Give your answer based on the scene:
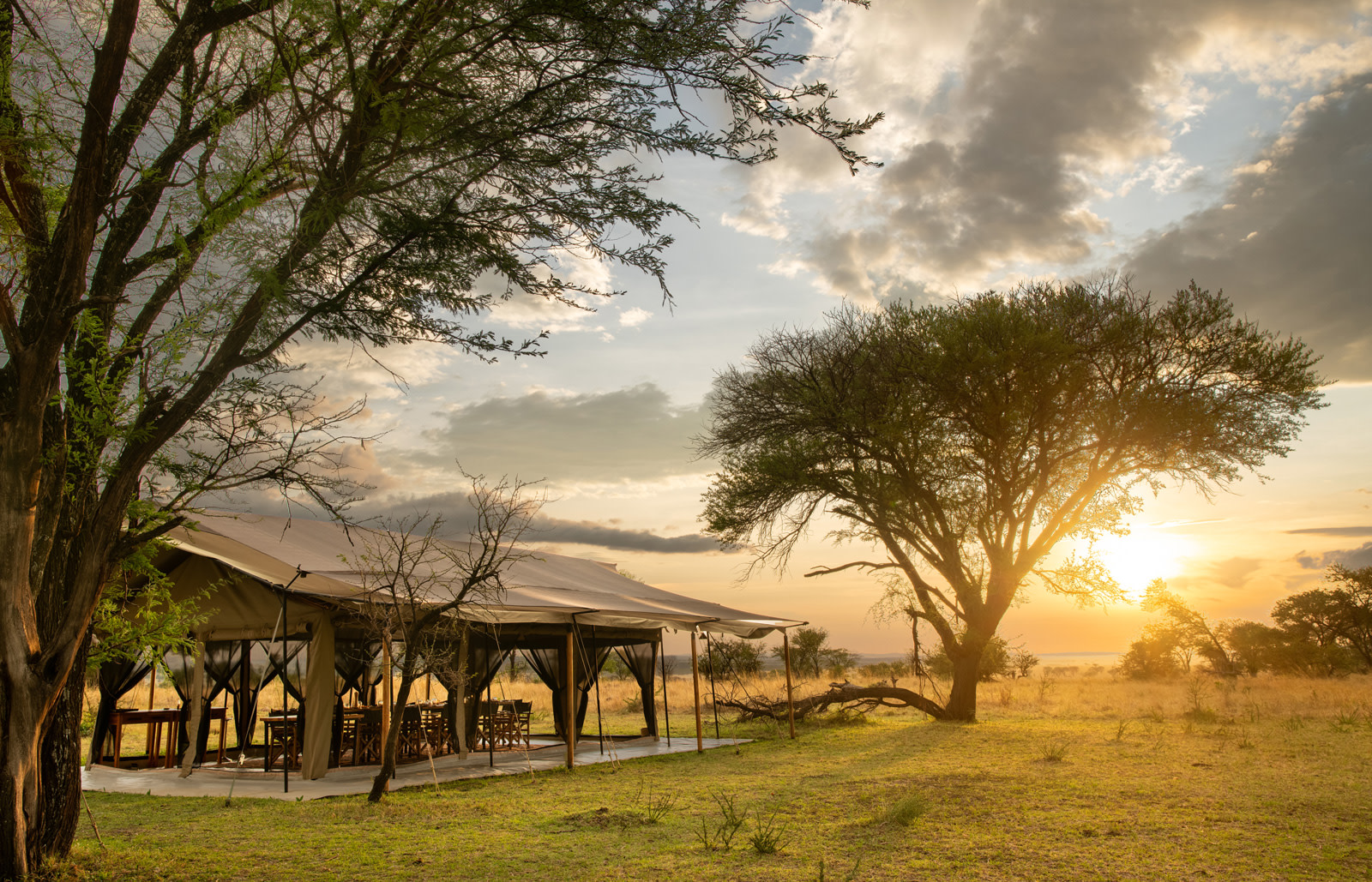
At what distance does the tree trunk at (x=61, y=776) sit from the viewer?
5074mm

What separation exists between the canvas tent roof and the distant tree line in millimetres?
20897

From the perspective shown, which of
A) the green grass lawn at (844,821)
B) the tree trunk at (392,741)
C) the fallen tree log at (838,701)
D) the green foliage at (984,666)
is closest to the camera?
the green grass lawn at (844,821)

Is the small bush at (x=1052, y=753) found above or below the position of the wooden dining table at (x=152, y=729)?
below

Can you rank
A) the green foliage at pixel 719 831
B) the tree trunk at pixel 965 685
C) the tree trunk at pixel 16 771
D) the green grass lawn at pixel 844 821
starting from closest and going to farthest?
the tree trunk at pixel 16 771
the green grass lawn at pixel 844 821
the green foliage at pixel 719 831
the tree trunk at pixel 965 685

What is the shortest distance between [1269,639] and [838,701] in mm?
22172

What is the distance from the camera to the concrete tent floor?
8594 mm

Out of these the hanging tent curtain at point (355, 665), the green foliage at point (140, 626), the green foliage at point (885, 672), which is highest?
the green foliage at point (140, 626)

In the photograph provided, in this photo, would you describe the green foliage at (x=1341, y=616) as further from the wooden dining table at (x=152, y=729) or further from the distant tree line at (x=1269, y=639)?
the wooden dining table at (x=152, y=729)

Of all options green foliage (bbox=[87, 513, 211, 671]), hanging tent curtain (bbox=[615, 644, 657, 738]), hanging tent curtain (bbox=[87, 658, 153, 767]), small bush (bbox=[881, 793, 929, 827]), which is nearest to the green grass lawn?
small bush (bbox=[881, 793, 929, 827])

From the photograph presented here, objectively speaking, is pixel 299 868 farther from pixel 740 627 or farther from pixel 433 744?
pixel 740 627

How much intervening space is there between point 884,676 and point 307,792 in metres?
22.8

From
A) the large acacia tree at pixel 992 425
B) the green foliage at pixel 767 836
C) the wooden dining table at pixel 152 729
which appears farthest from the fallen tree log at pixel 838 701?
the green foliage at pixel 767 836

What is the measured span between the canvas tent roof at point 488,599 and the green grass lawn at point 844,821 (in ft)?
6.27

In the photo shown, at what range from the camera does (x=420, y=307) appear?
579cm
